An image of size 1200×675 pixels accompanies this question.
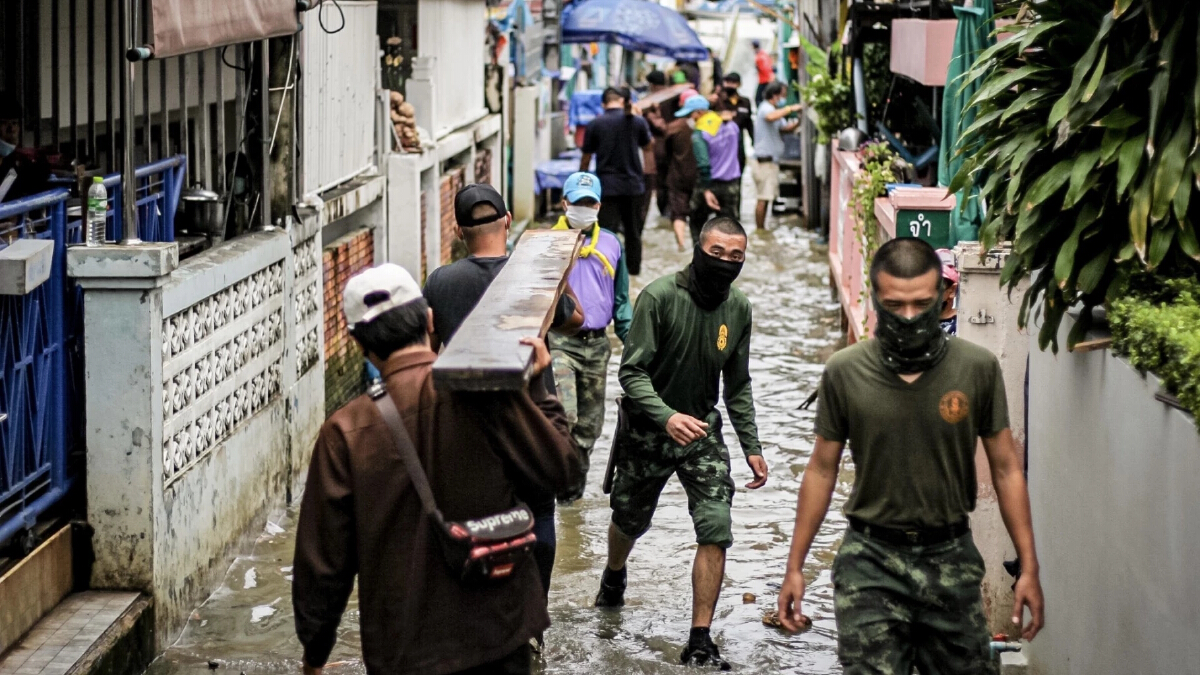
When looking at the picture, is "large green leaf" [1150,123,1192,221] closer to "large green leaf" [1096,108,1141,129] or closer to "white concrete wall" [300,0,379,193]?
"large green leaf" [1096,108,1141,129]

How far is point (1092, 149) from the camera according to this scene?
17.6ft

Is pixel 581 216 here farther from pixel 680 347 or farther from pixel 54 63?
pixel 54 63

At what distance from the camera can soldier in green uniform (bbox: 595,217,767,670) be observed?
21.0 ft

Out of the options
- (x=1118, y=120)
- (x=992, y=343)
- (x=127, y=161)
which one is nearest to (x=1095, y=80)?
(x=1118, y=120)

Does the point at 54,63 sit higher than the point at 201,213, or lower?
higher

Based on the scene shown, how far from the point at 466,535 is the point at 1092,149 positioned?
279cm

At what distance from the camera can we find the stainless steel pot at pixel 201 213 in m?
8.06

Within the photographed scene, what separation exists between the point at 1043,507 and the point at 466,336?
9.48ft

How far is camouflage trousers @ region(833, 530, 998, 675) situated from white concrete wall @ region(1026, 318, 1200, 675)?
20.0 inches

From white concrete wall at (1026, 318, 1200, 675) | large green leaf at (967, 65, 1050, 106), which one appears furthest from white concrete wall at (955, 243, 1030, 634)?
large green leaf at (967, 65, 1050, 106)

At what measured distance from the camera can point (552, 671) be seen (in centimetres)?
646

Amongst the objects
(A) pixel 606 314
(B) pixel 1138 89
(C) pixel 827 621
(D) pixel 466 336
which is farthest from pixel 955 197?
(D) pixel 466 336

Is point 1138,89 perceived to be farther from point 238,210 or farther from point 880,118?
point 880,118

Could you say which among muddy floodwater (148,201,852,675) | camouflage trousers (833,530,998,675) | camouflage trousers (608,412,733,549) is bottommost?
muddy floodwater (148,201,852,675)
